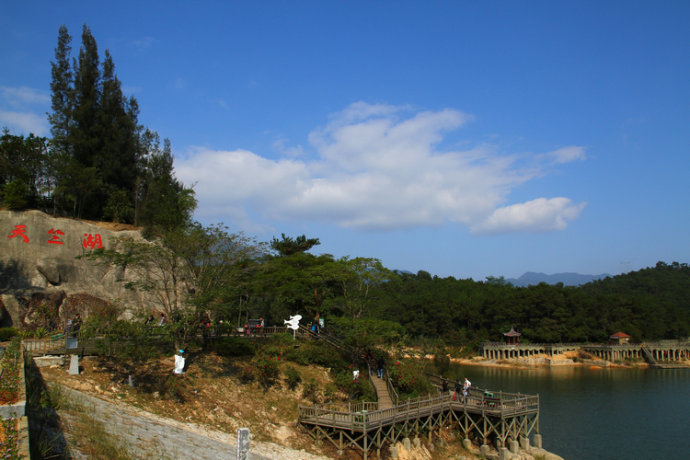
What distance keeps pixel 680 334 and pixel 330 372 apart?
7591 centimetres

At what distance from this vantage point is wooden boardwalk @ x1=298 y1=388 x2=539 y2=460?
72.3 feet

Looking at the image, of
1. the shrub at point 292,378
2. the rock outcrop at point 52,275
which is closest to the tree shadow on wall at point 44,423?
the rock outcrop at point 52,275

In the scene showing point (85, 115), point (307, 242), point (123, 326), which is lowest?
point (123, 326)

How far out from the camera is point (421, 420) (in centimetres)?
2525

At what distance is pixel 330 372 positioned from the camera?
2916cm

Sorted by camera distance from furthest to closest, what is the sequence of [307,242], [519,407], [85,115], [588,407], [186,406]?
1. [307,242]
2. [588,407]
3. [85,115]
4. [519,407]
5. [186,406]

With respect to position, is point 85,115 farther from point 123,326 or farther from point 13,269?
point 123,326

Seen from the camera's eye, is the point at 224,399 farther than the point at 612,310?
No

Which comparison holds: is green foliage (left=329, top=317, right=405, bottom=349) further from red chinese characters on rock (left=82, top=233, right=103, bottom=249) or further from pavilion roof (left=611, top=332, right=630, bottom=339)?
pavilion roof (left=611, top=332, right=630, bottom=339)

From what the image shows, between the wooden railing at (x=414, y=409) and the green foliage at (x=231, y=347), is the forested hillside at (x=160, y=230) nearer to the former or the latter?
the green foliage at (x=231, y=347)

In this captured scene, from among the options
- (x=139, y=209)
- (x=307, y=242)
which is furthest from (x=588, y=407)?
(x=139, y=209)

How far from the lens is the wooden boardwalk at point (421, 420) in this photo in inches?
868

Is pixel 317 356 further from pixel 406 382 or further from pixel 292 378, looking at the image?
pixel 406 382

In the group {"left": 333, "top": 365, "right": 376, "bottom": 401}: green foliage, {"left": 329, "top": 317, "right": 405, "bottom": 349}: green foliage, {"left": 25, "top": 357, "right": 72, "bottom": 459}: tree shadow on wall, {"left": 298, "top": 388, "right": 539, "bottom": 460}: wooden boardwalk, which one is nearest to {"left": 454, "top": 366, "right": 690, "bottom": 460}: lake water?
{"left": 298, "top": 388, "right": 539, "bottom": 460}: wooden boardwalk
